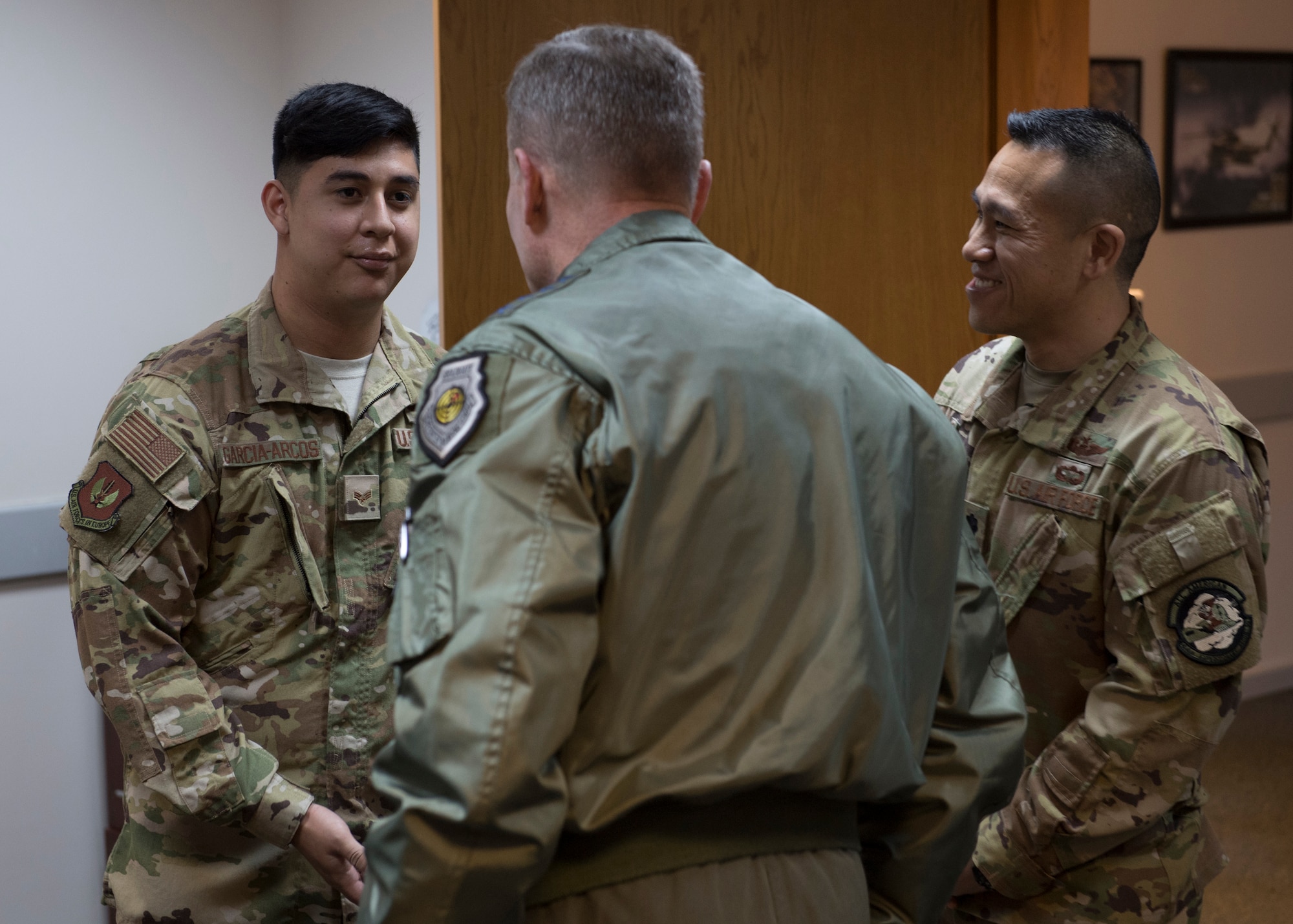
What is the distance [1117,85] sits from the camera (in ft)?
13.4

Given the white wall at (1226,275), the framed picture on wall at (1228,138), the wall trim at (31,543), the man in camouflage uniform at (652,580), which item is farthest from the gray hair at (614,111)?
the framed picture on wall at (1228,138)

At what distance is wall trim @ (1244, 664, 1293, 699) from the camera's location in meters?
4.54

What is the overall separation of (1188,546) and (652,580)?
88cm

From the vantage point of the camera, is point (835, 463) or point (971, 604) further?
point (971, 604)

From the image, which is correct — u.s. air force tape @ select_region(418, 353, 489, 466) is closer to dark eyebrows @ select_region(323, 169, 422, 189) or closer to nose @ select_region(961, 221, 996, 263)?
dark eyebrows @ select_region(323, 169, 422, 189)

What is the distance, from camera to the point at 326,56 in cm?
279

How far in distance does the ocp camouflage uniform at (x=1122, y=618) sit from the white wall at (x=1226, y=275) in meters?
2.78

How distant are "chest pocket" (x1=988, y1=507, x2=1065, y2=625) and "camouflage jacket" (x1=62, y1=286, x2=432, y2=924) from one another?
35.4 inches

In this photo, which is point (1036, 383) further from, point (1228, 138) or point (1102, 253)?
point (1228, 138)

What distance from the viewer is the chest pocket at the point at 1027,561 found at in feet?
5.52

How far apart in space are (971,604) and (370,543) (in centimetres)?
87

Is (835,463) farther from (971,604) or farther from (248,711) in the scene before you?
(248,711)

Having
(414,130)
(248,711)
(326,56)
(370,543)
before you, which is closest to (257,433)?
(370,543)

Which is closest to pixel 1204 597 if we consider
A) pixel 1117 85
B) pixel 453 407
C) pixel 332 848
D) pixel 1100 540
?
pixel 1100 540
